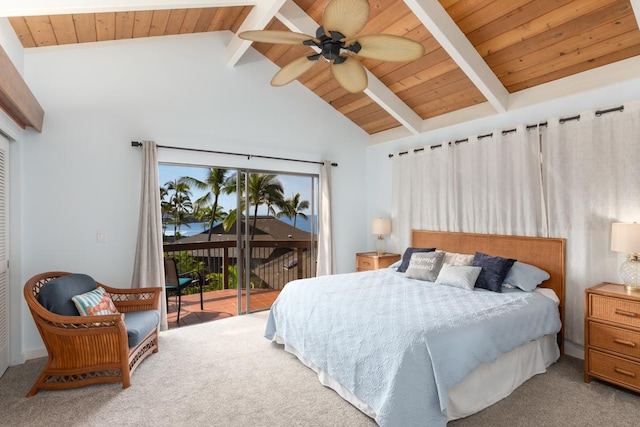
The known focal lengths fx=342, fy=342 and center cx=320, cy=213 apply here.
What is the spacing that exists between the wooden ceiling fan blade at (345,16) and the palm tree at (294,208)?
3191mm

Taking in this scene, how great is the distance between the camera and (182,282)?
14.1 ft

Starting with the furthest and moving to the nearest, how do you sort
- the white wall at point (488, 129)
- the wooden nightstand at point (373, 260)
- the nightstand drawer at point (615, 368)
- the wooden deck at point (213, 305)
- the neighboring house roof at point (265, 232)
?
the wooden nightstand at point (373, 260), the neighboring house roof at point (265, 232), the wooden deck at point (213, 305), the white wall at point (488, 129), the nightstand drawer at point (615, 368)

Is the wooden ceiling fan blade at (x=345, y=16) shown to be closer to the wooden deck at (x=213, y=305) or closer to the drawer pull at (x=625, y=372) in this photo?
the drawer pull at (x=625, y=372)

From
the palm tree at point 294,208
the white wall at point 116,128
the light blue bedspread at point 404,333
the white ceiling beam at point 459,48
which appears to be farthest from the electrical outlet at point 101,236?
the white ceiling beam at point 459,48

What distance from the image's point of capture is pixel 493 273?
329 centimetres

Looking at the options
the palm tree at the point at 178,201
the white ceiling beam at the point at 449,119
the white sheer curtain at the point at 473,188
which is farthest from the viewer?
the palm tree at the point at 178,201

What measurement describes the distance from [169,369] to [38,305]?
1122 millimetres

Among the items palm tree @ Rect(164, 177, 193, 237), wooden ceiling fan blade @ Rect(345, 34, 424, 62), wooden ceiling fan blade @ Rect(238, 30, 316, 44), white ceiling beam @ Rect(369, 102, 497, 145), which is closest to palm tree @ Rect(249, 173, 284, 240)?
palm tree @ Rect(164, 177, 193, 237)

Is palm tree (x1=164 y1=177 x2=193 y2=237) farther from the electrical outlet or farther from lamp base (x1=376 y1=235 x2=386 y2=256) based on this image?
lamp base (x1=376 y1=235 x2=386 y2=256)

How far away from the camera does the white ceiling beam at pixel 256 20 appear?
3.32m

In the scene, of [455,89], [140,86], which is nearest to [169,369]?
[140,86]

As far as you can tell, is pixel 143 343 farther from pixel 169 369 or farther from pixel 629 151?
pixel 629 151

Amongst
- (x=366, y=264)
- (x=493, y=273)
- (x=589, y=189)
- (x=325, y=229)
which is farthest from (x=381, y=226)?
(x=589, y=189)

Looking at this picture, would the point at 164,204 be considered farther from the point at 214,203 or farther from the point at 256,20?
the point at 256,20
